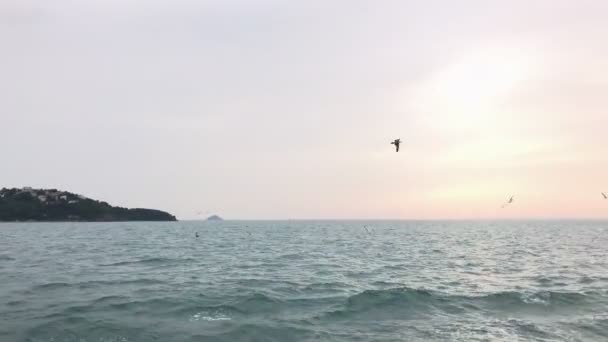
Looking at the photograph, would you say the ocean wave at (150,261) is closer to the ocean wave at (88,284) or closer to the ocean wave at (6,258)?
the ocean wave at (88,284)

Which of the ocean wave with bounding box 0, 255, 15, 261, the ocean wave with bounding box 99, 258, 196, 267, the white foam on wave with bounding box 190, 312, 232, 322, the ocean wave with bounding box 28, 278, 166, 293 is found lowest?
the white foam on wave with bounding box 190, 312, 232, 322

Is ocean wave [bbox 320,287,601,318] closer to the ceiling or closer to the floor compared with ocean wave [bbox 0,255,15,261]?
closer to the ceiling

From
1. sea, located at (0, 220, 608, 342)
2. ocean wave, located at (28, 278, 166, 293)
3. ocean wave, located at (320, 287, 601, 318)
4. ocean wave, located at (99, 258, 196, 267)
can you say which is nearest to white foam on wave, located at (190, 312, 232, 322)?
sea, located at (0, 220, 608, 342)

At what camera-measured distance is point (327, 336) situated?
17953 millimetres

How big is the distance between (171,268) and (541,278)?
2591 centimetres

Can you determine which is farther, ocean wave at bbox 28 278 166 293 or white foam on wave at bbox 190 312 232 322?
ocean wave at bbox 28 278 166 293

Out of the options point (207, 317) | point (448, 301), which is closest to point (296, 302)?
point (207, 317)

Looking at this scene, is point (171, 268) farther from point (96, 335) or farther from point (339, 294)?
point (96, 335)

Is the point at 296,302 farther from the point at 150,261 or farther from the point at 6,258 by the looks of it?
the point at 6,258

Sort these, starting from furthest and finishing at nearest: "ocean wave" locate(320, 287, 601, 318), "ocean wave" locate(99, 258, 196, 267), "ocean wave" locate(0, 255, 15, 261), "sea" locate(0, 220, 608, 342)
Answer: "ocean wave" locate(0, 255, 15, 261) → "ocean wave" locate(99, 258, 196, 267) → "ocean wave" locate(320, 287, 601, 318) → "sea" locate(0, 220, 608, 342)

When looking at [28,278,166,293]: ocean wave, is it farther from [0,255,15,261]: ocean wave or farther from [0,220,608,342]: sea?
[0,255,15,261]: ocean wave

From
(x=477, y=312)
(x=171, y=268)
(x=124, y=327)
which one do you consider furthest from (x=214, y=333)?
(x=171, y=268)

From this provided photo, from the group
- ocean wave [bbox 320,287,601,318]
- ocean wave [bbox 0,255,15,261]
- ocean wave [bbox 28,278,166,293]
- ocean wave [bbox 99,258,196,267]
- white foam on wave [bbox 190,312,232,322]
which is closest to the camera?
white foam on wave [bbox 190,312,232,322]

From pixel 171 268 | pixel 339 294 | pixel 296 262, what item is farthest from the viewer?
pixel 296 262
